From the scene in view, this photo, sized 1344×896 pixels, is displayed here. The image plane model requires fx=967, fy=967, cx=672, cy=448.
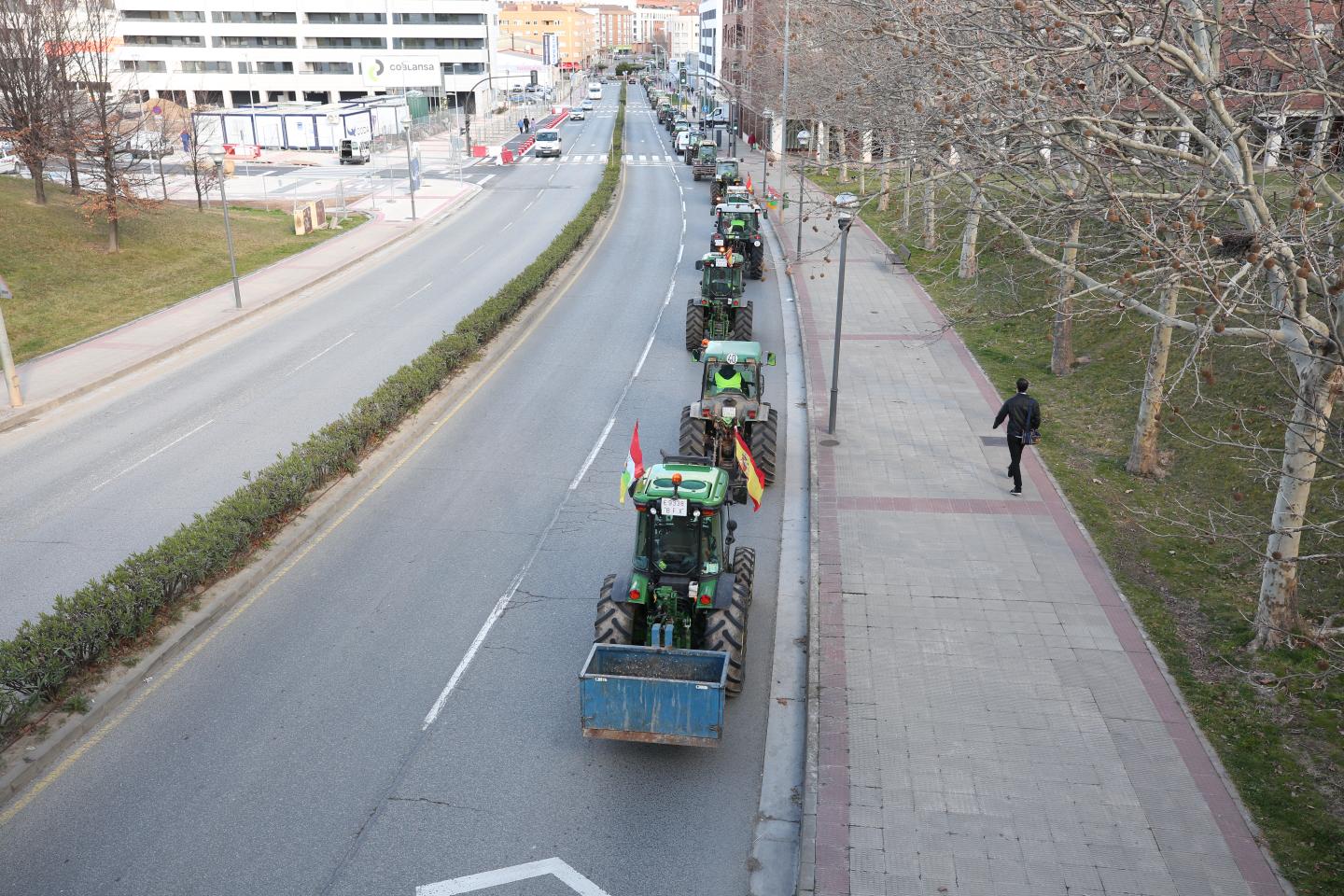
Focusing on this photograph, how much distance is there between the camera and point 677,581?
1020cm

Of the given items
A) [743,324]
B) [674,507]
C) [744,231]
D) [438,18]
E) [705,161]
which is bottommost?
[743,324]

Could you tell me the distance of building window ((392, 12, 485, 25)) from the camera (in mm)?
92688

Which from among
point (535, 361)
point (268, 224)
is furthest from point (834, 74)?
point (268, 224)

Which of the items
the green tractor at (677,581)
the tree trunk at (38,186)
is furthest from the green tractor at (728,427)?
the tree trunk at (38,186)

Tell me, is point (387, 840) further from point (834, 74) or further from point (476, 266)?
point (834, 74)

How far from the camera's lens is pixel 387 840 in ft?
26.7

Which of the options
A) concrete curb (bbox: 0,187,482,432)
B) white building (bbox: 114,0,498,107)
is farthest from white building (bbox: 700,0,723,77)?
concrete curb (bbox: 0,187,482,432)

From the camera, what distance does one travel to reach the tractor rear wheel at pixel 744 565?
11.1m

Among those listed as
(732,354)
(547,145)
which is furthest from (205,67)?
(732,354)

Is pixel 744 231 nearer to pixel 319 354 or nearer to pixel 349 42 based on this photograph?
pixel 319 354

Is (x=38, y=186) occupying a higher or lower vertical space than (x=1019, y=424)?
higher

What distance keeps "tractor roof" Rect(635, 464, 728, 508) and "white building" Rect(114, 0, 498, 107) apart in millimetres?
86917

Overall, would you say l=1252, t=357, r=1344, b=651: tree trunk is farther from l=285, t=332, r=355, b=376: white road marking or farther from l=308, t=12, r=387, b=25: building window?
l=308, t=12, r=387, b=25: building window

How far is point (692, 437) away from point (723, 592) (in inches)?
227
